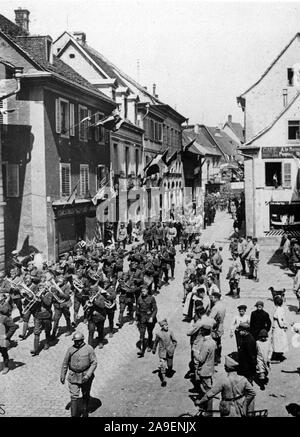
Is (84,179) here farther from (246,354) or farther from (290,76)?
(246,354)

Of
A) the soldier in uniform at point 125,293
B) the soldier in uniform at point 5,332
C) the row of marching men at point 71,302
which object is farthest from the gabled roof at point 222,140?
the soldier in uniform at point 5,332

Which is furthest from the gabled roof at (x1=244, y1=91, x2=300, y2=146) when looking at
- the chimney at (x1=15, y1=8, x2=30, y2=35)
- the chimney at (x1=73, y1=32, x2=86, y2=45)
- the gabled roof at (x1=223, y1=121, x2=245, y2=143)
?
the gabled roof at (x1=223, y1=121, x2=245, y2=143)

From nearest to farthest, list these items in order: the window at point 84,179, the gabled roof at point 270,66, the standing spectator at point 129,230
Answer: the window at point 84,179
the gabled roof at point 270,66
the standing spectator at point 129,230

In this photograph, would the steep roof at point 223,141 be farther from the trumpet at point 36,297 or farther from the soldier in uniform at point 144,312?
the soldier in uniform at point 144,312

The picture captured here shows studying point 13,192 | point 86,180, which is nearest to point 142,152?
point 86,180

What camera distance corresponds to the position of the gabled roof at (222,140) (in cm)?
7550

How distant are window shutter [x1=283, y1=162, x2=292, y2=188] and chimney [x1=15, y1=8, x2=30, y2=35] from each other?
1642cm

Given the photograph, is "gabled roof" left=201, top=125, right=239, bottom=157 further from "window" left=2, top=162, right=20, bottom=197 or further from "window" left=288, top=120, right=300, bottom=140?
"window" left=2, top=162, right=20, bottom=197

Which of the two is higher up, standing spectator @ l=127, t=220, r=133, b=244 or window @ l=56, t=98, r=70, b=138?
window @ l=56, t=98, r=70, b=138

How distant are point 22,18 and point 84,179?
936cm

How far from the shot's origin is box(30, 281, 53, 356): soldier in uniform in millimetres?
12672

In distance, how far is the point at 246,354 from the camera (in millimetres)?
9359

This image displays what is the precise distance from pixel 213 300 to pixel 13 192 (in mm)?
13479

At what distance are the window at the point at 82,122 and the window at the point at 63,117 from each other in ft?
4.65
